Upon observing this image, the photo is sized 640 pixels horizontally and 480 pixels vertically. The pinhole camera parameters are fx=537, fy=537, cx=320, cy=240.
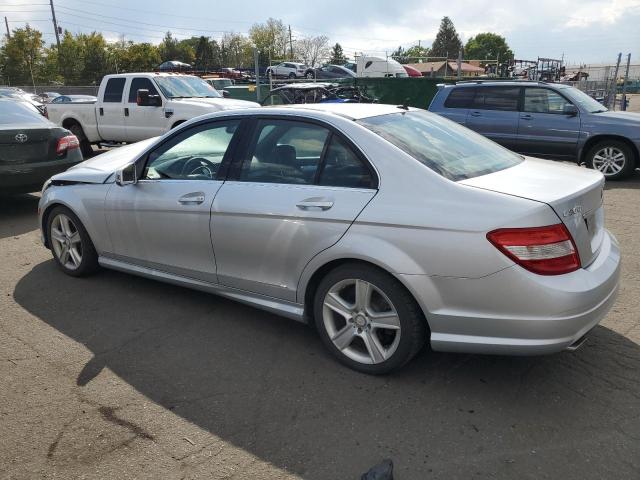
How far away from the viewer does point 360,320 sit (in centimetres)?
322

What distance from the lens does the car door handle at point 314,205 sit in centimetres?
323

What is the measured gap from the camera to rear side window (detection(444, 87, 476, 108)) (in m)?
10.6

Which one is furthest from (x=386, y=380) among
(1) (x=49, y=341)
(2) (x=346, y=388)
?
(1) (x=49, y=341)

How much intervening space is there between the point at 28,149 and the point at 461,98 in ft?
25.5

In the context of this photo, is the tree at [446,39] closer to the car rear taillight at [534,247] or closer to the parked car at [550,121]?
the parked car at [550,121]

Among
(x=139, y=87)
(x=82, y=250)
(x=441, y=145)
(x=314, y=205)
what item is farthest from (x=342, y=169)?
(x=139, y=87)

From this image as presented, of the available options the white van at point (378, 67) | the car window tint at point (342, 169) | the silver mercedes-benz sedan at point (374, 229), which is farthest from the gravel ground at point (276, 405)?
the white van at point (378, 67)

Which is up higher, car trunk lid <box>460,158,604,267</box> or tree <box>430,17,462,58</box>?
tree <box>430,17,462,58</box>

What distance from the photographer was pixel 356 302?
3.21m

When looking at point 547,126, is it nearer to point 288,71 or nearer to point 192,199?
point 192,199

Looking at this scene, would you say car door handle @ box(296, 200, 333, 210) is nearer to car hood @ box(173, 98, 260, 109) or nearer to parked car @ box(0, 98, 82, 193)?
parked car @ box(0, 98, 82, 193)

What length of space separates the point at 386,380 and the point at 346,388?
25cm

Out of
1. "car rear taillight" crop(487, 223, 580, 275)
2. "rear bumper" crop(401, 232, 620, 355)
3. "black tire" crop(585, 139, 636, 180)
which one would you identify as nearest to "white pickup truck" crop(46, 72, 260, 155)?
"black tire" crop(585, 139, 636, 180)

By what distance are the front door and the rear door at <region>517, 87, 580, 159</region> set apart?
7.62m
